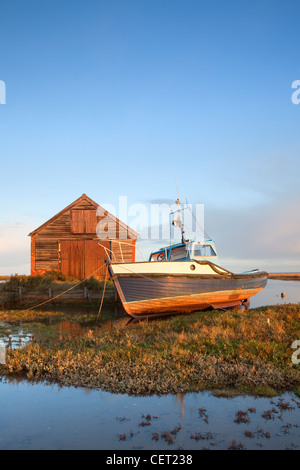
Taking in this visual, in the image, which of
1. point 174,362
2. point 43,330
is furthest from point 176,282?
point 174,362

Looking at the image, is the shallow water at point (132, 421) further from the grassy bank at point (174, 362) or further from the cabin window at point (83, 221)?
the cabin window at point (83, 221)

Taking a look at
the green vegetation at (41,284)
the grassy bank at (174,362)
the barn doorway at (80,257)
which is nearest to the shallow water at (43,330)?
the grassy bank at (174,362)

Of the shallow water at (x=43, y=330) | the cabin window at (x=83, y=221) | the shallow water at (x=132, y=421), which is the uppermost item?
the cabin window at (x=83, y=221)

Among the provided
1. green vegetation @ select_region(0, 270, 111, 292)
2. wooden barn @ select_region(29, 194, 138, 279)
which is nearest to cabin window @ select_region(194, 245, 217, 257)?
green vegetation @ select_region(0, 270, 111, 292)

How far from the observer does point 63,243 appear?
2964cm

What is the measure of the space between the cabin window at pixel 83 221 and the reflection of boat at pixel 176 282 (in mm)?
10826

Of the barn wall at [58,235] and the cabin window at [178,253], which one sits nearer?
the cabin window at [178,253]

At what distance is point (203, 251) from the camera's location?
20.5 m

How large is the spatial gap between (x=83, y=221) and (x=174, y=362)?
895 inches

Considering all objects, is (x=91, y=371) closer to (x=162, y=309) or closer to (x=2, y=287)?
(x=162, y=309)

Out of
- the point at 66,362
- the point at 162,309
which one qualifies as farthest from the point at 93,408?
the point at 162,309

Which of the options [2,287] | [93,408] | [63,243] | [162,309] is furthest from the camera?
[63,243]

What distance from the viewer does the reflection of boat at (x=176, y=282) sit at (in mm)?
16953
